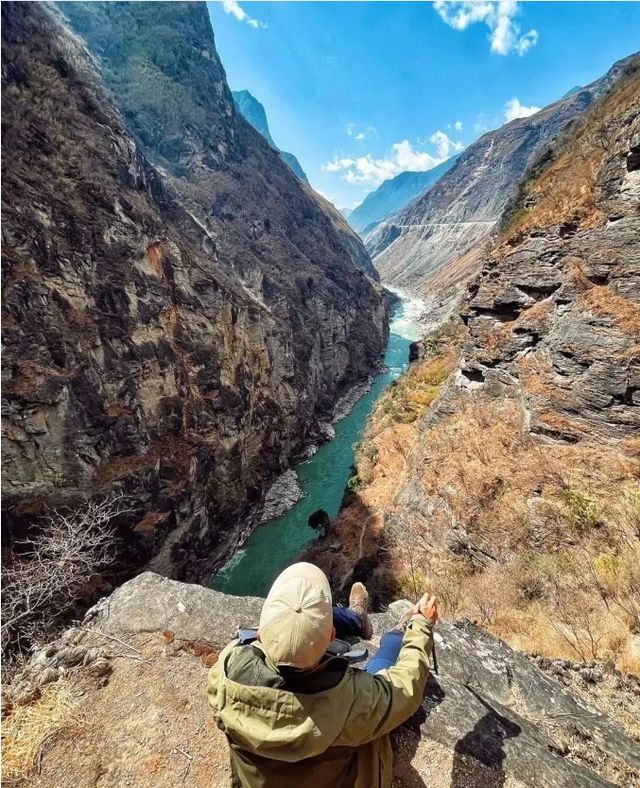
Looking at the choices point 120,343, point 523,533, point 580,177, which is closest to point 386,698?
point 523,533

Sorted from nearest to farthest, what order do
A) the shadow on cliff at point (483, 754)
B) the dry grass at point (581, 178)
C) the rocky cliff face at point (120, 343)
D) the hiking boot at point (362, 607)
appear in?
the shadow on cliff at point (483, 754), the hiking boot at point (362, 607), the dry grass at point (581, 178), the rocky cliff face at point (120, 343)

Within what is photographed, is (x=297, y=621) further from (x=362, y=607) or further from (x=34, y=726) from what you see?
(x=34, y=726)

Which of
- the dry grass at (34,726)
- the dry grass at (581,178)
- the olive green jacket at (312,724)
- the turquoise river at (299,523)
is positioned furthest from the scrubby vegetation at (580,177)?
the turquoise river at (299,523)

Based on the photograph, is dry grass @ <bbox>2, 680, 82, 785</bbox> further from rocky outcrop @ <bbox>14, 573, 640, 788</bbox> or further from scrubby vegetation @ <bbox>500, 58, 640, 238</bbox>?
scrubby vegetation @ <bbox>500, 58, 640, 238</bbox>

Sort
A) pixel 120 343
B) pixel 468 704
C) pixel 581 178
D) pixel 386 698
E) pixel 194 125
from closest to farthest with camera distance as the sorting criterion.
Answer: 1. pixel 386 698
2. pixel 468 704
3. pixel 581 178
4. pixel 120 343
5. pixel 194 125

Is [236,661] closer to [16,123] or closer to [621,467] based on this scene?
[621,467]

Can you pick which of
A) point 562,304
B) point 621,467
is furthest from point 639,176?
point 621,467

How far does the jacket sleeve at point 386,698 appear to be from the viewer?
6.18 feet

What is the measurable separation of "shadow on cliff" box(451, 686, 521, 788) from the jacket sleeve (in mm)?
1717

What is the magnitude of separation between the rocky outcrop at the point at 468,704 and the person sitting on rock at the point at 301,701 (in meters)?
1.62

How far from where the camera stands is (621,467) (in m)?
9.41

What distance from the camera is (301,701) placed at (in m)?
1.76

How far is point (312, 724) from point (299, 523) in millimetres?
23650

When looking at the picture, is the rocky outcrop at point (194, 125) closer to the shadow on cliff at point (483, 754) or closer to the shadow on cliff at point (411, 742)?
the shadow on cliff at point (411, 742)
